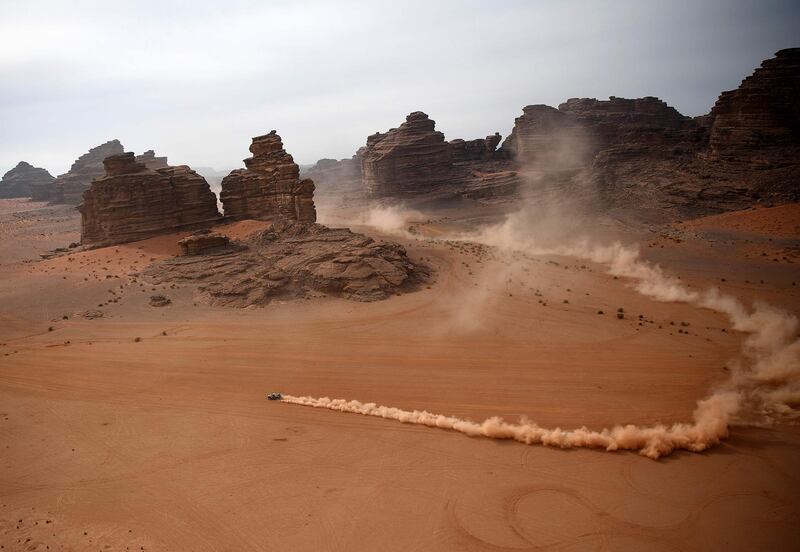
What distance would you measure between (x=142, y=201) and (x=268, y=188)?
8850mm

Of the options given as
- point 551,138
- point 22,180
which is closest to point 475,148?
point 551,138

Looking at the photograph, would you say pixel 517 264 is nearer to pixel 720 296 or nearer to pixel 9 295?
pixel 720 296

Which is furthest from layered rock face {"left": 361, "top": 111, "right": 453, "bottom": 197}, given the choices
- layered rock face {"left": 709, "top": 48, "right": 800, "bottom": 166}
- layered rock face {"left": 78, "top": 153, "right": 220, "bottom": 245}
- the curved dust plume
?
the curved dust plume

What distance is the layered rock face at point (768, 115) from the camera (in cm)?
3950

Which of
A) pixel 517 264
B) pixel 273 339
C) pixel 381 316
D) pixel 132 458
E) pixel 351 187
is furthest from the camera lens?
pixel 351 187

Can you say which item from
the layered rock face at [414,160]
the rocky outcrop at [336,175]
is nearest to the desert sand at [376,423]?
the layered rock face at [414,160]

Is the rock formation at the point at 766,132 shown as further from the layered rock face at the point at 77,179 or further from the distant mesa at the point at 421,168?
the layered rock face at the point at 77,179

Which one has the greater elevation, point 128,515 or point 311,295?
point 311,295

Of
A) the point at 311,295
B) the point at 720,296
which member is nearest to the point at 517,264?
the point at 720,296

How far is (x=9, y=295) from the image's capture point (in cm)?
2756

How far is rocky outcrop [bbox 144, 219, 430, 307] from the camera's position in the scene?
81.5ft

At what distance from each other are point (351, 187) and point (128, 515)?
77731 mm

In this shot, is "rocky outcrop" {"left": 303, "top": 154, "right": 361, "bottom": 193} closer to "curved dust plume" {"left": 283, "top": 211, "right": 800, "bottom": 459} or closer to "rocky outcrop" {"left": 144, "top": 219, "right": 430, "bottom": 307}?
"rocky outcrop" {"left": 144, "top": 219, "right": 430, "bottom": 307}

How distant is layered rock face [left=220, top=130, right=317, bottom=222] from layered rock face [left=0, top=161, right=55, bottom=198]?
90716 mm
